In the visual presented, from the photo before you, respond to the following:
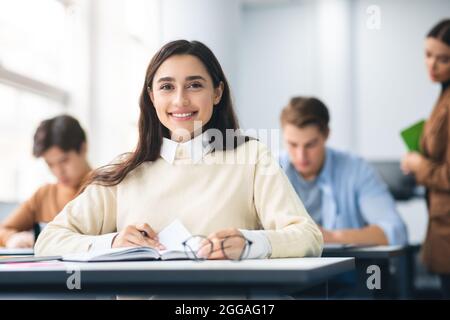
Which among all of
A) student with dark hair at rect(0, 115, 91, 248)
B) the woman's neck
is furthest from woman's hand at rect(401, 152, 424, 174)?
student with dark hair at rect(0, 115, 91, 248)

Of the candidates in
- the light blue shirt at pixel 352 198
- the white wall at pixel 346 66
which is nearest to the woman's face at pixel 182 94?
the light blue shirt at pixel 352 198

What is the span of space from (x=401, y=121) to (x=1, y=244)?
14.1 ft

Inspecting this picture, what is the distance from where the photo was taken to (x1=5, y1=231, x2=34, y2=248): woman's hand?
77.1 inches

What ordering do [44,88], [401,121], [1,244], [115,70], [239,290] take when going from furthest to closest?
[401,121]
[44,88]
[115,70]
[1,244]
[239,290]

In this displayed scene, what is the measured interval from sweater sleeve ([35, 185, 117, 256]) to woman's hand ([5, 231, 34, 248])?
66 centimetres

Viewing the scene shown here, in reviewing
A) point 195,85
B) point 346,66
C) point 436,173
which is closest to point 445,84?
point 436,173

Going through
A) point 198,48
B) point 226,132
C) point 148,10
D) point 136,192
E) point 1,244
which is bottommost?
point 1,244

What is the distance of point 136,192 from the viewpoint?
4.39 feet

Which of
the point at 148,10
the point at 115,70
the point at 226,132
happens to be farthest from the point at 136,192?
the point at 148,10

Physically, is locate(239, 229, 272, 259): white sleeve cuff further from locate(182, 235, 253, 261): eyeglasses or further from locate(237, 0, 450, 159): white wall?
locate(237, 0, 450, 159): white wall

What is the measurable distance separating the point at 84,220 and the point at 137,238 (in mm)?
195

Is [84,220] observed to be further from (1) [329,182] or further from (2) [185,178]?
(1) [329,182]
